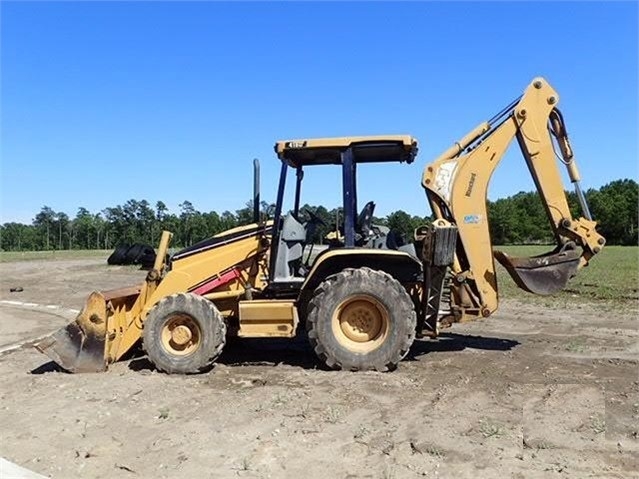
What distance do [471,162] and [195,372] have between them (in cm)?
429

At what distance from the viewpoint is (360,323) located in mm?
7547

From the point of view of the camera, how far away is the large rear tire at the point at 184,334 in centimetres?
757

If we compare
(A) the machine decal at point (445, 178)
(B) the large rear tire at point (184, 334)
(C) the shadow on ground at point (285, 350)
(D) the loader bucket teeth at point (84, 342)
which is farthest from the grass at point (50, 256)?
(A) the machine decal at point (445, 178)

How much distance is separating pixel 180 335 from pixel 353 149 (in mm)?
3151

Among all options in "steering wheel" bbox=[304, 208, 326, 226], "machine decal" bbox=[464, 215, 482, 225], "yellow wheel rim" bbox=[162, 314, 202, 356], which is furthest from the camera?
"steering wheel" bbox=[304, 208, 326, 226]

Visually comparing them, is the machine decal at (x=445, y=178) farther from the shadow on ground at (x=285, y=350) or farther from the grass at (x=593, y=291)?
the grass at (x=593, y=291)

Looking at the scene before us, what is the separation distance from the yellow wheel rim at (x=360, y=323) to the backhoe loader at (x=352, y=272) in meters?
0.01

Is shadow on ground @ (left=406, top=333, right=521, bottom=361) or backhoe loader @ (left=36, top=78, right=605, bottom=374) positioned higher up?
backhoe loader @ (left=36, top=78, right=605, bottom=374)

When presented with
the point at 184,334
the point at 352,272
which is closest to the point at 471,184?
the point at 352,272

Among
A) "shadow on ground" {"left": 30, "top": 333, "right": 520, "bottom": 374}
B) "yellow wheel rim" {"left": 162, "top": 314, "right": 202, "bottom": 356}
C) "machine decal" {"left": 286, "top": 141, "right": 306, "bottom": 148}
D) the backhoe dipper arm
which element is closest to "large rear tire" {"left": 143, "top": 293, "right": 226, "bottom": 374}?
"yellow wheel rim" {"left": 162, "top": 314, "right": 202, "bottom": 356}

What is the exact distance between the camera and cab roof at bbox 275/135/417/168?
7770mm

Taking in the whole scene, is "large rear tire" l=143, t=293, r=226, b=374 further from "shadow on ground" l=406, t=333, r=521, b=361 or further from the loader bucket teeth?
"shadow on ground" l=406, t=333, r=521, b=361

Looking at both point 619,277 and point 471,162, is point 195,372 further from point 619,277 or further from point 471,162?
point 619,277

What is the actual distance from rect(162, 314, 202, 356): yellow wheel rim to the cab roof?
93.9 inches
